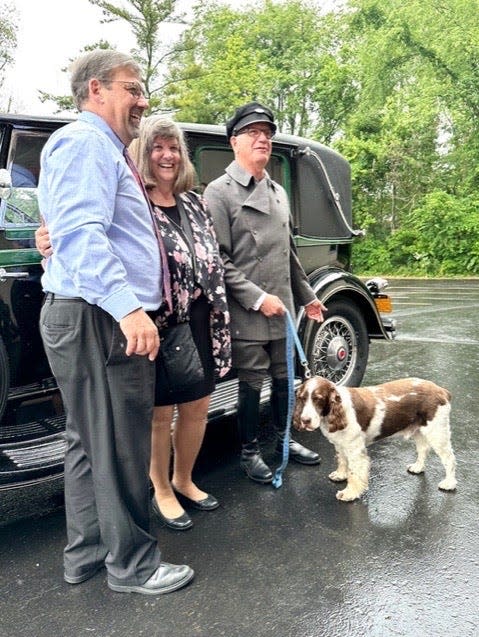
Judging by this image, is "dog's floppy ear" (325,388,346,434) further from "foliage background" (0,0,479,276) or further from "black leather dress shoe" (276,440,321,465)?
"foliage background" (0,0,479,276)

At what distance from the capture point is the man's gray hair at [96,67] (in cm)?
224

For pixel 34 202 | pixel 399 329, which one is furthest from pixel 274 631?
pixel 399 329

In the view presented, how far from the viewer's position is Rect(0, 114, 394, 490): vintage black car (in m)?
3.02

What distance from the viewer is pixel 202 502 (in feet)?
11.0

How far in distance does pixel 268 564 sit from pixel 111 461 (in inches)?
38.4

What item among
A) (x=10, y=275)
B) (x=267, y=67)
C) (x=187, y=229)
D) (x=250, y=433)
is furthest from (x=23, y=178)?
(x=267, y=67)

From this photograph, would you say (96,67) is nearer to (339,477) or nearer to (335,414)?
(335,414)

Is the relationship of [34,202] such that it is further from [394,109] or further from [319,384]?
[394,109]

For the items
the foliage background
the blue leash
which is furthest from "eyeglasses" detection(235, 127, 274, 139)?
the foliage background

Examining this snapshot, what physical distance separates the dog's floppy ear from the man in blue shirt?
1.24 metres

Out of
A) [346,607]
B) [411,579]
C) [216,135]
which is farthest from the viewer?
[216,135]

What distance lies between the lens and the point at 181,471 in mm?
3359

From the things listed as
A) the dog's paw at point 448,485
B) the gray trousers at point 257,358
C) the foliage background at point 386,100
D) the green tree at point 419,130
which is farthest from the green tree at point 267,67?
the dog's paw at point 448,485

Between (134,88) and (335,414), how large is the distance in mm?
2097
